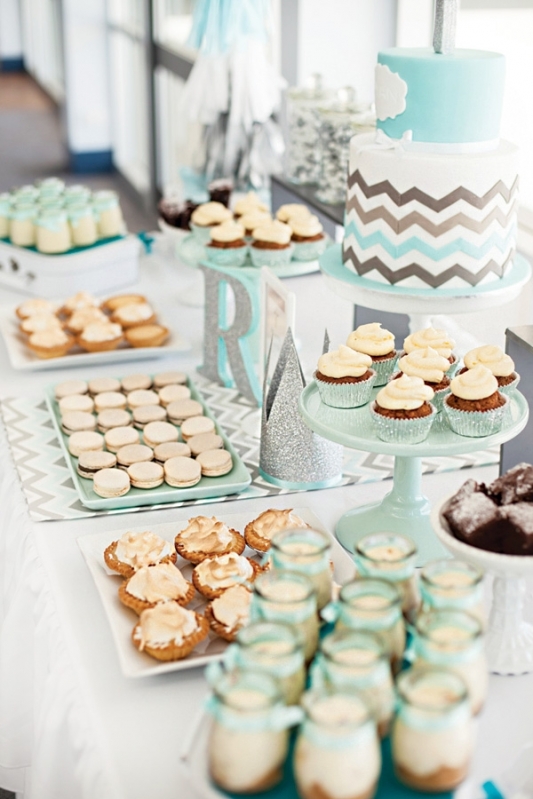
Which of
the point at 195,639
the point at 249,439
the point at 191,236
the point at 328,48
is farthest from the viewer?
the point at 328,48

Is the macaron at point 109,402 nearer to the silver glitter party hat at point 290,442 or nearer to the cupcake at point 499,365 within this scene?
the silver glitter party hat at point 290,442

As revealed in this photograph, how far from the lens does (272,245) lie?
1.85m

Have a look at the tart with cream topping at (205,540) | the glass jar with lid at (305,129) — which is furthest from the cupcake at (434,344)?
the glass jar with lid at (305,129)

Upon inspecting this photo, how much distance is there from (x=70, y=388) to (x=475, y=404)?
820 mm

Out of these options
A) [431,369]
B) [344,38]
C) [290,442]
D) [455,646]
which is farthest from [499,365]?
[344,38]

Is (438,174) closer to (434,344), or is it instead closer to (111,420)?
(434,344)

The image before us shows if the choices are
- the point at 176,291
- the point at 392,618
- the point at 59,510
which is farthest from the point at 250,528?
the point at 176,291

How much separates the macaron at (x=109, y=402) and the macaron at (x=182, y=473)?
25cm

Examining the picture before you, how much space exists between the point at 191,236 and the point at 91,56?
5.05m

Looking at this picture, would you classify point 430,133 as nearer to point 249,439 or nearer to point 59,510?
point 249,439

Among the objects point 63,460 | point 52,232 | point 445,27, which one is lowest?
point 63,460

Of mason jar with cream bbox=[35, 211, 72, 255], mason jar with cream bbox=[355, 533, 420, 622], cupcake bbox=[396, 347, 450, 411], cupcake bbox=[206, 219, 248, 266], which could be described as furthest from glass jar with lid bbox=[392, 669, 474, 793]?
mason jar with cream bbox=[35, 211, 72, 255]

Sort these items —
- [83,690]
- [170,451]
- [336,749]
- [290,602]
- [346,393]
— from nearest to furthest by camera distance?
[336,749]
[290,602]
[83,690]
[346,393]
[170,451]

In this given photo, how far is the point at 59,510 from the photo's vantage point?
1438 millimetres
